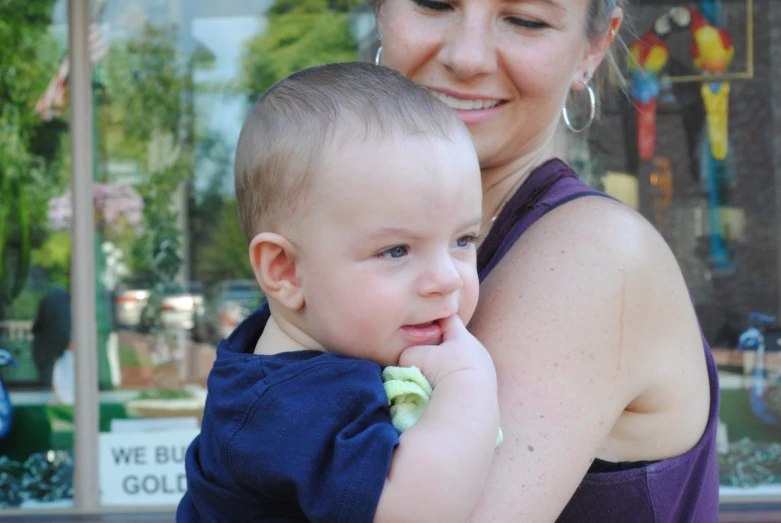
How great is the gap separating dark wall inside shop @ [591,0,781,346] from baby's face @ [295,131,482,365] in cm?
487

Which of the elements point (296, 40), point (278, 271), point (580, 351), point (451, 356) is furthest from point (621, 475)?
point (296, 40)

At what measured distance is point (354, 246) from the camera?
1.42 meters

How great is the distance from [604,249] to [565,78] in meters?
0.56

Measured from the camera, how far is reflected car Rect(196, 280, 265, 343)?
631 cm

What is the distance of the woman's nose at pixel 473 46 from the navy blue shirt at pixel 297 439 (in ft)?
2.39

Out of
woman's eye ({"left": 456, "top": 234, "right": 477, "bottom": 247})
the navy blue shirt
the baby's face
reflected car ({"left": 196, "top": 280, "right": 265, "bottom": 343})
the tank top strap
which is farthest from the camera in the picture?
reflected car ({"left": 196, "top": 280, "right": 265, "bottom": 343})

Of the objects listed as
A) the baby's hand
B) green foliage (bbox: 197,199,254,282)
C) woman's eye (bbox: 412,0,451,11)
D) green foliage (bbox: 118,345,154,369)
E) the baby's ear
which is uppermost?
woman's eye (bbox: 412,0,451,11)

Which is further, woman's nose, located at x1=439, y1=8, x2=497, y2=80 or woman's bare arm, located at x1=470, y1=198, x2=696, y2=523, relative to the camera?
woman's nose, located at x1=439, y1=8, x2=497, y2=80

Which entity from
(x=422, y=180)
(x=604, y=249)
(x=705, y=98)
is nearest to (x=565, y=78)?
(x=604, y=249)

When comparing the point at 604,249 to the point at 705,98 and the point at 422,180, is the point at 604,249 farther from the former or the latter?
the point at 705,98

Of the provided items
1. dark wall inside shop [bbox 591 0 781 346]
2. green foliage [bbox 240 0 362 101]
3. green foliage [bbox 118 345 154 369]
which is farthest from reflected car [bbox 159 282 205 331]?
dark wall inside shop [bbox 591 0 781 346]

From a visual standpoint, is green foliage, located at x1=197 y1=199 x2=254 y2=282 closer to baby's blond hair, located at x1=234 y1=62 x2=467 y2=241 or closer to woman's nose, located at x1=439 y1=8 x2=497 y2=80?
woman's nose, located at x1=439 y1=8 x2=497 y2=80

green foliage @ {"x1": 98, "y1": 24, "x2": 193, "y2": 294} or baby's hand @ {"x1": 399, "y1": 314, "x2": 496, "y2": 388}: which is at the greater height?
baby's hand @ {"x1": 399, "y1": 314, "x2": 496, "y2": 388}

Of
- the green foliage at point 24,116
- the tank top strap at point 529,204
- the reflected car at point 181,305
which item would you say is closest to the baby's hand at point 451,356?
the tank top strap at point 529,204
